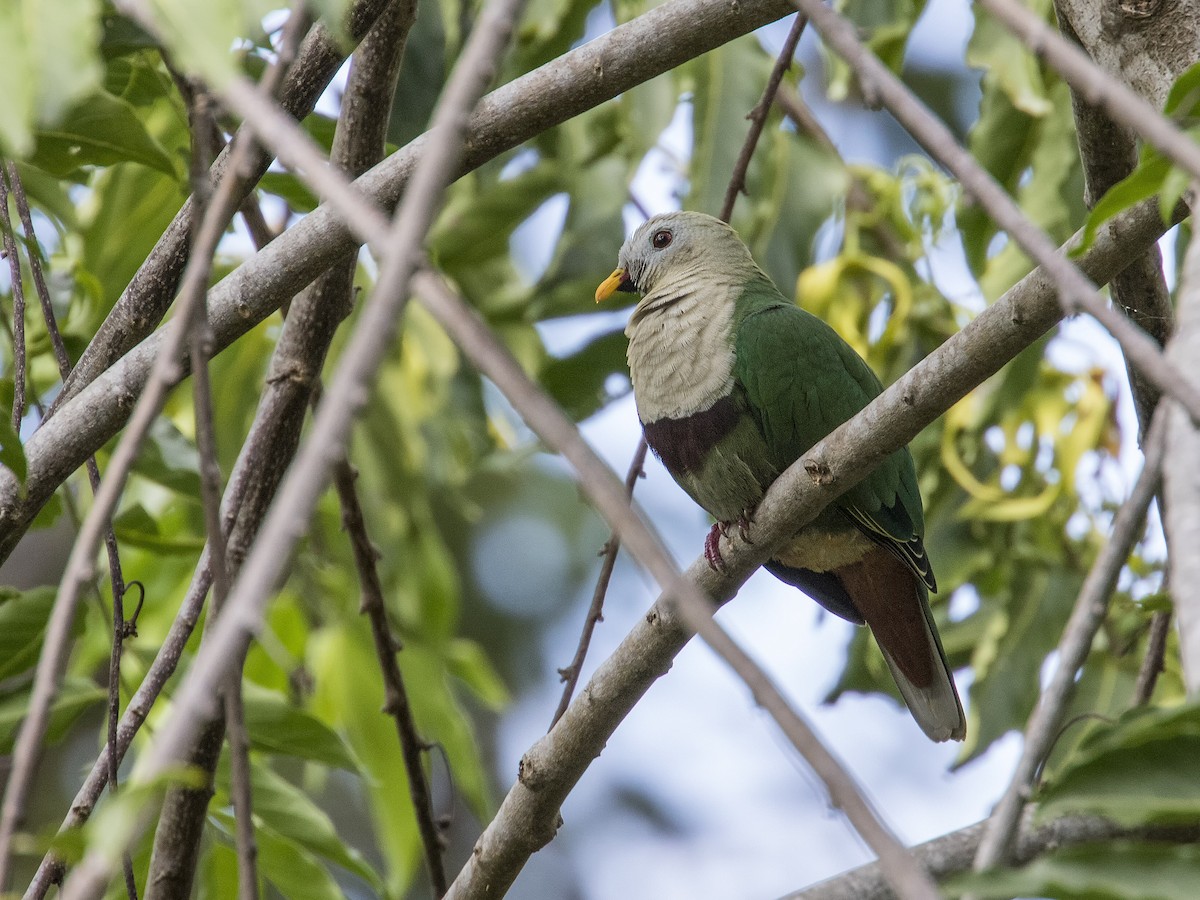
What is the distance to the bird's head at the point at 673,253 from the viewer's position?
3197 mm

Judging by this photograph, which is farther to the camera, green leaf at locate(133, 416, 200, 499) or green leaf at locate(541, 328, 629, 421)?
green leaf at locate(541, 328, 629, 421)

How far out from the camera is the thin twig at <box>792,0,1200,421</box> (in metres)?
0.89

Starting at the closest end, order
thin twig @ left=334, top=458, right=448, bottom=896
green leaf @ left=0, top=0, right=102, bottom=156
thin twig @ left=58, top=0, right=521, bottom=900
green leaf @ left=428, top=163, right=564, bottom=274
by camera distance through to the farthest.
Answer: thin twig @ left=58, top=0, right=521, bottom=900
green leaf @ left=0, top=0, right=102, bottom=156
thin twig @ left=334, top=458, right=448, bottom=896
green leaf @ left=428, top=163, right=564, bottom=274

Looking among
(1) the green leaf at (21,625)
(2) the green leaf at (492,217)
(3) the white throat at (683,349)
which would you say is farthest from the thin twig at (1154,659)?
(1) the green leaf at (21,625)

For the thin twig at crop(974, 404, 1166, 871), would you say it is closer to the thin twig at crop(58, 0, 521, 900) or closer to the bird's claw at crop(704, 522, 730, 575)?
the thin twig at crop(58, 0, 521, 900)

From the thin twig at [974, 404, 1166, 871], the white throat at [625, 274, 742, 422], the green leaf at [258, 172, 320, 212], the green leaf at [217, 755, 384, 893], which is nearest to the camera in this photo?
the thin twig at [974, 404, 1166, 871]

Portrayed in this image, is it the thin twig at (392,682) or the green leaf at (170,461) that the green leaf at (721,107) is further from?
the green leaf at (170,461)

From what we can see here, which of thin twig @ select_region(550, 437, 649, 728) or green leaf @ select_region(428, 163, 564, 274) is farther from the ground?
green leaf @ select_region(428, 163, 564, 274)

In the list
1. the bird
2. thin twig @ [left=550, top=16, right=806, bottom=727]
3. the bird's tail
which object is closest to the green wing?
the bird

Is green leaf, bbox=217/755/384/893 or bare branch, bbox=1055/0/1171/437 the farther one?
green leaf, bbox=217/755/384/893

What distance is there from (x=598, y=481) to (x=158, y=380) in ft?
1.35

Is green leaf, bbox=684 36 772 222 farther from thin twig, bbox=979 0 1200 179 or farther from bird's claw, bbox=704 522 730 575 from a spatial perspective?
thin twig, bbox=979 0 1200 179

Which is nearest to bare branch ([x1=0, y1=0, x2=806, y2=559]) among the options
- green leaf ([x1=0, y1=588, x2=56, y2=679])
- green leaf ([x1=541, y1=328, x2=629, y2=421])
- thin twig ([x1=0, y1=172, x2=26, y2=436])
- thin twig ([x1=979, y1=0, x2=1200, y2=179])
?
thin twig ([x1=0, y1=172, x2=26, y2=436])

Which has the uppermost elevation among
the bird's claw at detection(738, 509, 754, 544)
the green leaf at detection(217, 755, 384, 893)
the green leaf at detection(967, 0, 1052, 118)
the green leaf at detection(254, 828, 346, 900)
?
the green leaf at detection(967, 0, 1052, 118)
